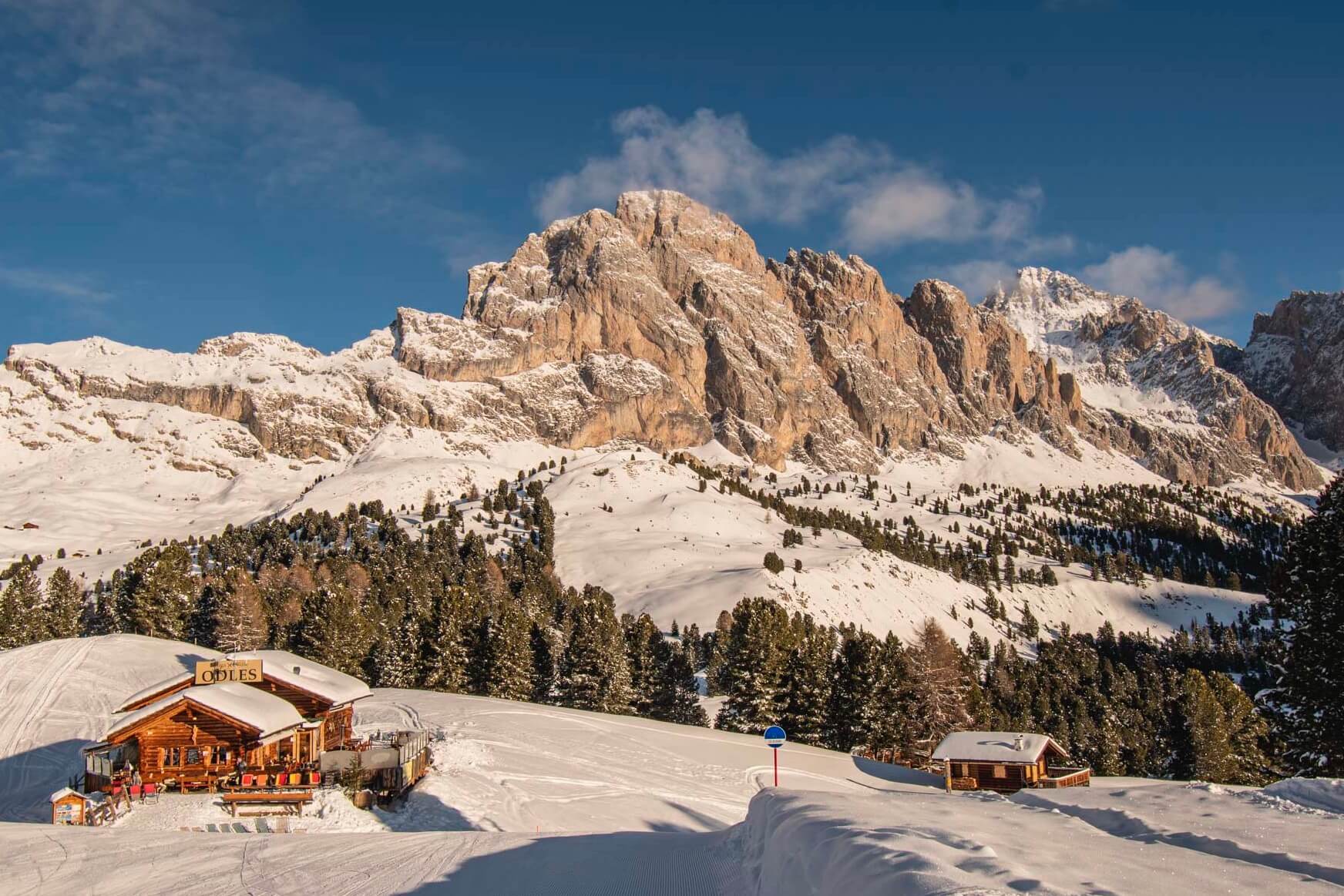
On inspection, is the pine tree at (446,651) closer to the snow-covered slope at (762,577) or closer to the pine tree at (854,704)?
the pine tree at (854,704)

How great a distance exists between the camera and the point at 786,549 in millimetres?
163750

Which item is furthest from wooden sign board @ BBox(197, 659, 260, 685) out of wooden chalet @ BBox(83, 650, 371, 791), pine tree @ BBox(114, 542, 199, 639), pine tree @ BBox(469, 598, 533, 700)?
pine tree @ BBox(114, 542, 199, 639)

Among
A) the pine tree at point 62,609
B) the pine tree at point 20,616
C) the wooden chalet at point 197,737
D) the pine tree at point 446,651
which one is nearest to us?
the wooden chalet at point 197,737

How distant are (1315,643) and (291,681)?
112ft

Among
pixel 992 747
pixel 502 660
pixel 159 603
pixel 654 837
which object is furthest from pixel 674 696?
pixel 654 837

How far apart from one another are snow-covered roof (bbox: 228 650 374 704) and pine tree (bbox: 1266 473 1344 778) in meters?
32.6

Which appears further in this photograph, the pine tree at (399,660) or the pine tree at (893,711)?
the pine tree at (399,660)

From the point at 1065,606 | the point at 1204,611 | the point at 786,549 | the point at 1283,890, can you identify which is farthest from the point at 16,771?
the point at 1204,611

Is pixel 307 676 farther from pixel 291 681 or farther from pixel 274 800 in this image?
pixel 274 800

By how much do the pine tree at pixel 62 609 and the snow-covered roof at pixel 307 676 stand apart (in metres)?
41.0

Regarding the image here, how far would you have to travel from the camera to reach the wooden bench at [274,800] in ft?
81.4

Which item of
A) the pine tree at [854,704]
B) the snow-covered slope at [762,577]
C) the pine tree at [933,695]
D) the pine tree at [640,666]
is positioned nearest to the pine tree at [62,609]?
the pine tree at [640,666]

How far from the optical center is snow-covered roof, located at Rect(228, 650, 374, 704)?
33.1m

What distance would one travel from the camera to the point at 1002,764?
39031 millimetres
